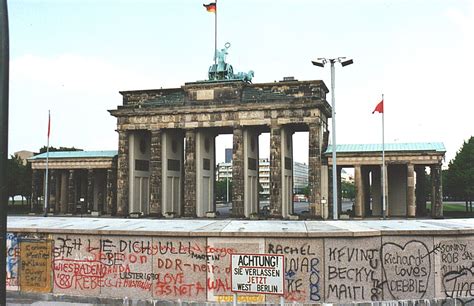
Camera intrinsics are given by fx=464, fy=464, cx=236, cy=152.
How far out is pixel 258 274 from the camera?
10961mm

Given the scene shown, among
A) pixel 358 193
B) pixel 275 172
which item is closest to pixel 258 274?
pixel 275 172

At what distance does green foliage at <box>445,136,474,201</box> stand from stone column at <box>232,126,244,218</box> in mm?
30555

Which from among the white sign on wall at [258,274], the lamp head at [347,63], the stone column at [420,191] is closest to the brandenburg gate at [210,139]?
the stone column at [420,191]

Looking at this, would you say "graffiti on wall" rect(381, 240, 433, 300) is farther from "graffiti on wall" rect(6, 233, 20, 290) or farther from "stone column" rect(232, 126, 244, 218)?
"stone column" rect(232, 126, 244, 218)

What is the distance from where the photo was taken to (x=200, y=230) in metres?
13.8

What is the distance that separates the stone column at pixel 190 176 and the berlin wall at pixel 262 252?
41027 millimetres

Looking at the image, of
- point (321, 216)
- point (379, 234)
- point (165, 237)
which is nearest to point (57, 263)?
point (165, 237)

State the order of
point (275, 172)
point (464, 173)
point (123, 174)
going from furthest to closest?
1. point (464, 173)
2. point (123, 174)
3. point (275, 172)

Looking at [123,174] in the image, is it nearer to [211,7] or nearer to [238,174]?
[238,174]

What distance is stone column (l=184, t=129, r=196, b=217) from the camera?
55.6 meters

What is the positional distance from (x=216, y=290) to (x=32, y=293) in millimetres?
5994

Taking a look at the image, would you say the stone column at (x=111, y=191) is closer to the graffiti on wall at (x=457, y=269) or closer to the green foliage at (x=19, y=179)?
the green foliage at (x=19, y=179)

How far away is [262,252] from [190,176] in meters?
43.6

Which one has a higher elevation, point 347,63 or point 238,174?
point 347,63
